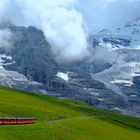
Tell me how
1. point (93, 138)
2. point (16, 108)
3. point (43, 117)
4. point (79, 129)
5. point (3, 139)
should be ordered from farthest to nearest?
1. point (16, 108)
2. point (43, 117)
3. point (79, 129)
4. point (93, 138)
5. point (3, 139)

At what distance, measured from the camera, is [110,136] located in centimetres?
11706

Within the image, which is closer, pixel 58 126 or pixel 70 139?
pixel 70 139

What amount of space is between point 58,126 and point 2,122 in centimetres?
1782

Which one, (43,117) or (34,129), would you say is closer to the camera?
(34,129)

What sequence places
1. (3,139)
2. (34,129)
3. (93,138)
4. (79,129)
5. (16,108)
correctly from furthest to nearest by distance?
(16,108) < (79,129) < (93,138) < (34,129) < (3,139)

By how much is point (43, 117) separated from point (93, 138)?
22.7 m

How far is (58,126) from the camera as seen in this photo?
105688 mm

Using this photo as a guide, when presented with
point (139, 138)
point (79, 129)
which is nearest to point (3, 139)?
point (79, 129)

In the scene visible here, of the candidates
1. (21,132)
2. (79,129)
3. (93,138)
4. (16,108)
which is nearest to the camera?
(21,132)

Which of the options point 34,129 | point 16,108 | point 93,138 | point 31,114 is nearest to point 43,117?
point 31,114

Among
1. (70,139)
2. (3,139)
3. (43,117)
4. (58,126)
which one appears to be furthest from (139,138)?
(3,139)

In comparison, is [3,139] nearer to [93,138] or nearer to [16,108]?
[93,138]

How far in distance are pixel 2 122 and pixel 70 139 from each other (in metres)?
10.5

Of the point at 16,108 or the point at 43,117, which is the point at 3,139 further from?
the point at 16,108
